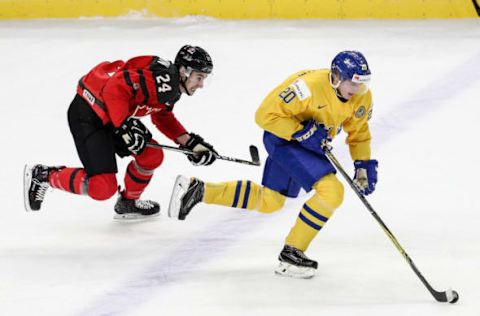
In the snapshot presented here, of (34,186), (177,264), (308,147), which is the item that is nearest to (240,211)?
(177,264)

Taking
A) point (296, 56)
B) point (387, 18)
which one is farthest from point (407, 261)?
point (387, 18)

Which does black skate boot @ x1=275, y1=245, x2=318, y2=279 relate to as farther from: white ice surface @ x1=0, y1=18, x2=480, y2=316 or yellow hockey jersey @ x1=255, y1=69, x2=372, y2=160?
yellow hockey jersey @ x1=255, y1=69, x2=372, y2=160

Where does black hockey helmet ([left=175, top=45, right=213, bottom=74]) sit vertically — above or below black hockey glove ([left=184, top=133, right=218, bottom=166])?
above

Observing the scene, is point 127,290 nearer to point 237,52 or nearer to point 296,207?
point 296,207

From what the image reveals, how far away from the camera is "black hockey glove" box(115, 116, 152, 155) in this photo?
11.9 ft

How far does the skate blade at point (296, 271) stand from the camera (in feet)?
10.9

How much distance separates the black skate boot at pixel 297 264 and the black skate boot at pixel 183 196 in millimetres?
518

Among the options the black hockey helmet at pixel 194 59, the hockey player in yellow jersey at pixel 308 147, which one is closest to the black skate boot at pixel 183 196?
the hockey player in yellow jersey at pixel 308 147

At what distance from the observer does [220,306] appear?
3131 mm

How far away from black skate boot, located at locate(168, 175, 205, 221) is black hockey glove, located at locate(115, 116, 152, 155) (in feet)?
0.68

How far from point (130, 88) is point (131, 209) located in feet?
2.16

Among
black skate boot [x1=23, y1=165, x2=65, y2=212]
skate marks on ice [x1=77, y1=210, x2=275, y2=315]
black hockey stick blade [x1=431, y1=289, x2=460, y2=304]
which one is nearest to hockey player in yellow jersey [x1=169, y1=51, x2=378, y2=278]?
skate marks on ice [x1=77, y1=210, x2=275, y2=315]

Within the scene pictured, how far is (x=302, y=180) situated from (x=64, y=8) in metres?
4.11

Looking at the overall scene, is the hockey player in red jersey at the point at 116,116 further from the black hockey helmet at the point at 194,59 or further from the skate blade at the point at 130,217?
the skate blade at the point at 130,217
